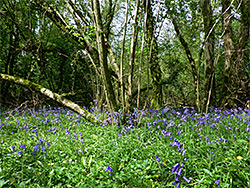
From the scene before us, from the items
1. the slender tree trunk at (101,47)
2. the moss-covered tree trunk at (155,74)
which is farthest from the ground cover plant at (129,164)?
the moss-covered tree trunk at (155,74)

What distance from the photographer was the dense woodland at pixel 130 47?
4.02 metres

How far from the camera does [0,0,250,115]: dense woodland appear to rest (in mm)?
4024

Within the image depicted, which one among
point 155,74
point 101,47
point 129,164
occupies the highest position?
point 101,47

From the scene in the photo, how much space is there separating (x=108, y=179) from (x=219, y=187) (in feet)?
4.03

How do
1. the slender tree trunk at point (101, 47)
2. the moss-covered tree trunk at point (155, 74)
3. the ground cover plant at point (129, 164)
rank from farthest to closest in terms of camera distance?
1. the moss-covered tree trunk at point (155, 74)
2. the slender tree trunk at point (101, 47)
3. the ground cover plant at point (129, 164)

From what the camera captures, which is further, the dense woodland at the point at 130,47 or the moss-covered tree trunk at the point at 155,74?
the moss-covered tree trunk at the point at 155,74

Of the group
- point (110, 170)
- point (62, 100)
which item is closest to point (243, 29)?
point (62, 100)

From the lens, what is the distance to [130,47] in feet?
16.7

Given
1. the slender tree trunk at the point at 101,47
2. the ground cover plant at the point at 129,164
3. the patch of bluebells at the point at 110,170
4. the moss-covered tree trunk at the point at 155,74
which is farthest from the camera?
the moss-covered tree trunk at the point at 155,74

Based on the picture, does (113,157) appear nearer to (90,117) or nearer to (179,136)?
(179,136)

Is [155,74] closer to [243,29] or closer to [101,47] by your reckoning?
[101,47]

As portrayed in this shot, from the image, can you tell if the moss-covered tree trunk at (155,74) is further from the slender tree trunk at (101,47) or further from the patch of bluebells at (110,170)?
the patch of bluebells at (110,170)

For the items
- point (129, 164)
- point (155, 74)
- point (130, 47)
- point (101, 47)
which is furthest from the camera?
point (155, 74)

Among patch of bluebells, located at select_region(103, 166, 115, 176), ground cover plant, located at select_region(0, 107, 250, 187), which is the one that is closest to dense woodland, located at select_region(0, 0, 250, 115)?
ground cover plant, located at select_region(0, 107, 250, 187)
